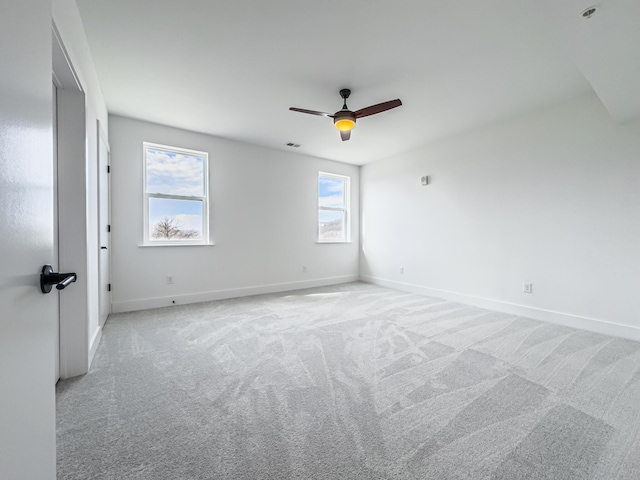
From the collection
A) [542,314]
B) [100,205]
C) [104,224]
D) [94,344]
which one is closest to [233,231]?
[104,224]

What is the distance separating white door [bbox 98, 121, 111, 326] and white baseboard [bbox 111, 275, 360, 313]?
24cm

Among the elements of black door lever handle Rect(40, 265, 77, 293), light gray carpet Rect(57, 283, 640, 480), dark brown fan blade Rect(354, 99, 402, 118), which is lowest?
light gray carpet Rect(57, 283, 640, 480)

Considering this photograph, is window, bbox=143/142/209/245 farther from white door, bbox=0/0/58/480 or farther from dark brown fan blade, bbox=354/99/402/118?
white door, bbox=0/0/58/480

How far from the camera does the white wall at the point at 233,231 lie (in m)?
3.74

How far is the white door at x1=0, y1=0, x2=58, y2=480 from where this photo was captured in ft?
1.91

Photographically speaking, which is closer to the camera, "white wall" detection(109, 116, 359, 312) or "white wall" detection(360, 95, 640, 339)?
"white wall" detection(360, 95, 640, 339)

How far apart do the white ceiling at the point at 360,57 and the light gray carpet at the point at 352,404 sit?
2364 millimetres

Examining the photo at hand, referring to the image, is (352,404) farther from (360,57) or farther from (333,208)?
(333,208)

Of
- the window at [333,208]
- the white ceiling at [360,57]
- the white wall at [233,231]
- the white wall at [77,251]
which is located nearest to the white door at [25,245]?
the white wall at [77,251]

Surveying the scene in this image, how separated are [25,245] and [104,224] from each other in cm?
309

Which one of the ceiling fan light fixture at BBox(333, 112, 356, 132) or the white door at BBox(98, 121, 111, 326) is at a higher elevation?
the ceiling fan light fixture at BBox(333, 112, 356, 132)

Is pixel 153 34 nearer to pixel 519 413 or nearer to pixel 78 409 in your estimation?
pixel 78 409

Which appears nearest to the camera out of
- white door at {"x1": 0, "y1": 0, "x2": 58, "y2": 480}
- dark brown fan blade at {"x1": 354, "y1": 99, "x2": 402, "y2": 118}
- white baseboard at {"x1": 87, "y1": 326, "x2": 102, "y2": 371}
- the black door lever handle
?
white door at {"x1": 0, "y1": 0, "x2": 58, "y2": 480}

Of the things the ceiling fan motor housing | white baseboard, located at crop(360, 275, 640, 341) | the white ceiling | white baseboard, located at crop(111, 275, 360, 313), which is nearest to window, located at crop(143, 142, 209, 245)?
the white ceiling
